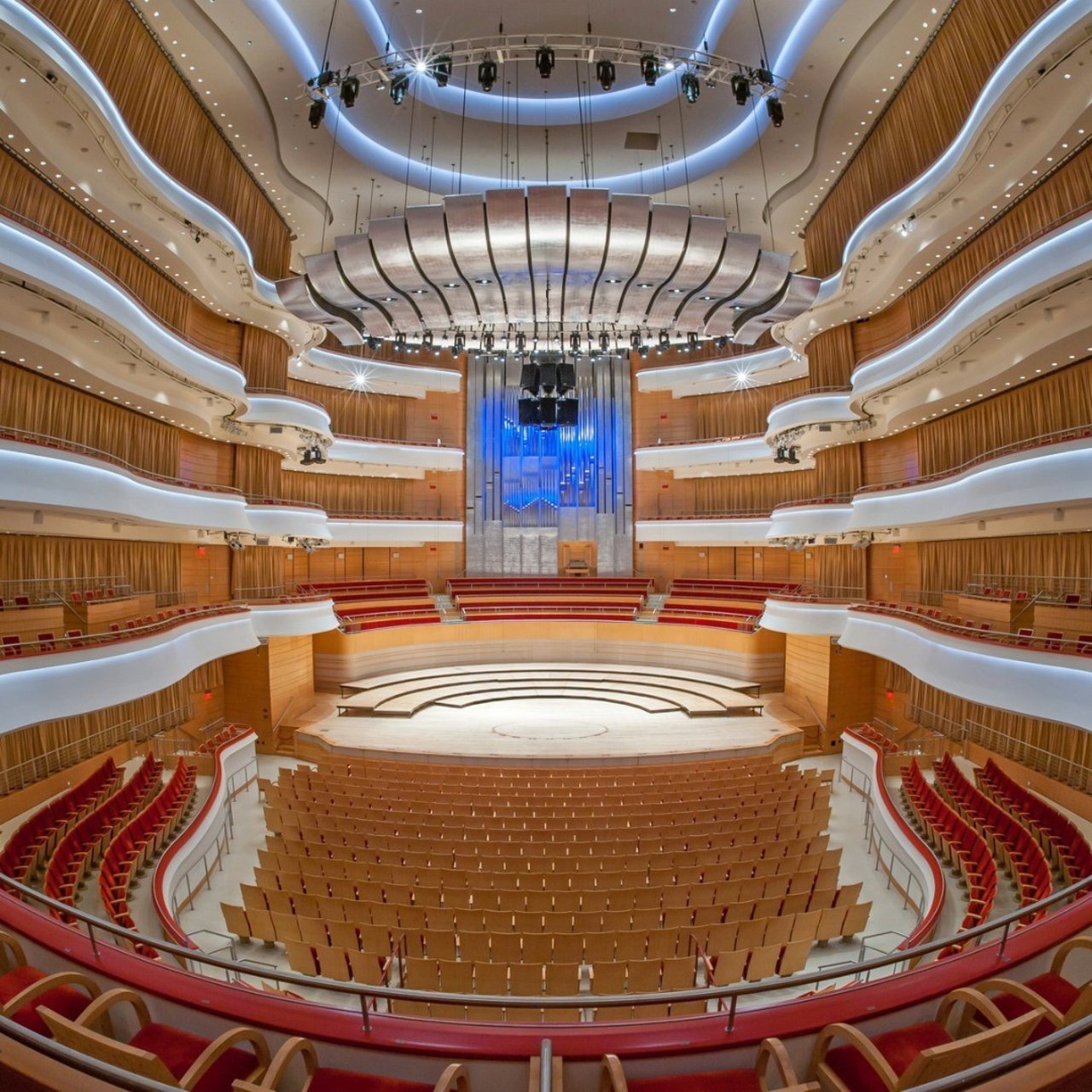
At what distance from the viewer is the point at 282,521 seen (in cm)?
1561

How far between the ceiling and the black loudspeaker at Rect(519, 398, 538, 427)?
5184 mm

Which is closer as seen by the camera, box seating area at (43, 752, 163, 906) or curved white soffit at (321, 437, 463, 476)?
box seating area at (43, 752, 163, 906)

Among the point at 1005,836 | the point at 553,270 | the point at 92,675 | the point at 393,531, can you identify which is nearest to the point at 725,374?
the point at 393,531

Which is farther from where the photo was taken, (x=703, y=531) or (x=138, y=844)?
(x=703, y=531)

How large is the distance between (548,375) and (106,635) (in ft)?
34.1

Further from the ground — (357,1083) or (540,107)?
(540,107)

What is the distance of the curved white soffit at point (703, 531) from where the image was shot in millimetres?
21500

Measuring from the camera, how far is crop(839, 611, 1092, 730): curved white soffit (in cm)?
763

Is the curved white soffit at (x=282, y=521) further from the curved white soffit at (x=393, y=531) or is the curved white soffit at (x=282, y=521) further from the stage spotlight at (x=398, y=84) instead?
the stage spotlight at (x=398, y=84)

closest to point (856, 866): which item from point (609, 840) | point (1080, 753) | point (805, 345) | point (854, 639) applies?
point (609, 840)

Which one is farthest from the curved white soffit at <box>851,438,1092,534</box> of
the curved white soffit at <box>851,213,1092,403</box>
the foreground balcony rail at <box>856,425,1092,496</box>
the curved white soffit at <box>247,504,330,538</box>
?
the curved white soffit at <box>247,504,330,538</box>

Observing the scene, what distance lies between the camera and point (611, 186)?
58.0 ft

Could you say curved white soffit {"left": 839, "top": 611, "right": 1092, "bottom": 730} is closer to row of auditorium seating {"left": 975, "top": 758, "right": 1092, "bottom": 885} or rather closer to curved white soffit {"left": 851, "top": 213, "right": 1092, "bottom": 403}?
row of auditorium seating {"left": 975, "top": 758, "right": 1092, "bottom": 885}

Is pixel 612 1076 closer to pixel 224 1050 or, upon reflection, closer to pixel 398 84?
pixel 224 1050
